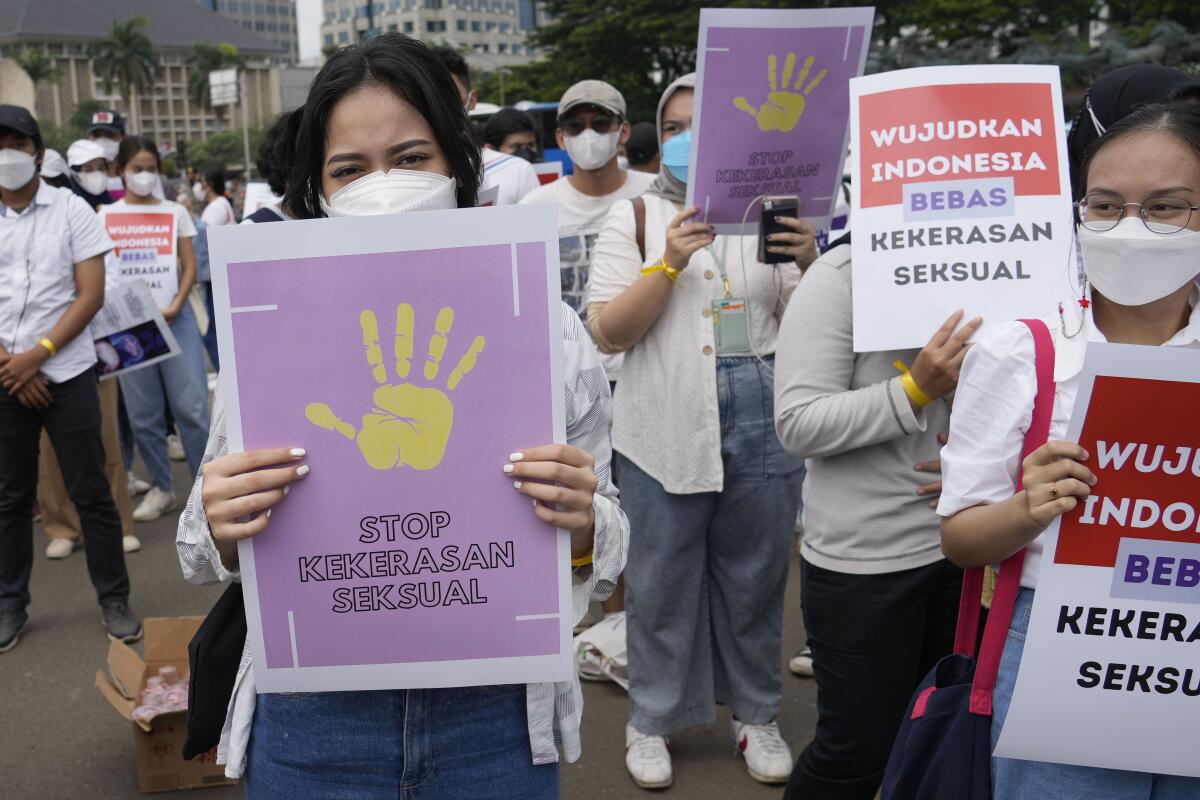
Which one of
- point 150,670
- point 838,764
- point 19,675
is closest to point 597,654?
point 150,670

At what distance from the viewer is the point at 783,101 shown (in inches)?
121

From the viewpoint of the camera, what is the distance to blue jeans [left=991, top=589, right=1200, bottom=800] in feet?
5.67

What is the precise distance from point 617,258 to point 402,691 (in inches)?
79.5

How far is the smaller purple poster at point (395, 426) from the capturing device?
157 centimetres

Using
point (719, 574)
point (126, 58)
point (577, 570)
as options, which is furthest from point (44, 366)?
point (126, 58)

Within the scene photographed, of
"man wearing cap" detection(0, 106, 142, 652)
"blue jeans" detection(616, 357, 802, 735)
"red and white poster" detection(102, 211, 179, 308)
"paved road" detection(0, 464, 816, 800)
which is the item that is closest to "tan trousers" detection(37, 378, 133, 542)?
"red and white poster" detection(102, 211, 179, 308)

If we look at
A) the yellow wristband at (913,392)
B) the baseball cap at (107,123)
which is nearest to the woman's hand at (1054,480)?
the yellow wristband at (913,392)

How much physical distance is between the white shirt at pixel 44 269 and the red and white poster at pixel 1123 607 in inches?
161

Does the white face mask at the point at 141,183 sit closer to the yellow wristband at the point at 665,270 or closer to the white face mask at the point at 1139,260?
the yellow wristband at the point at 665,270

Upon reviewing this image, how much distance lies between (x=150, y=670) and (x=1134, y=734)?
117 inches

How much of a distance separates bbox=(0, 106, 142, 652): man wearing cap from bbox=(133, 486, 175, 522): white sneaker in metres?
1.71

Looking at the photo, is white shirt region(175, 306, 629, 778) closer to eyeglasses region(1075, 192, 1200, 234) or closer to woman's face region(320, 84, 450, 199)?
woman's face region(320, 84, 450, 199)

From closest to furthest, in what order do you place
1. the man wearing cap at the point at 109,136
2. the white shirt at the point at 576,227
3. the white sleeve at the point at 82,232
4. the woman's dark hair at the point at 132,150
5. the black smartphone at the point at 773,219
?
the black smartphone at the point at 773,219
the white sleeve at the point at 82,232
the white shirt at the point at 576,227
the woman's dark hair at the point at 132,150
the man wearing cap at the point at 109,136

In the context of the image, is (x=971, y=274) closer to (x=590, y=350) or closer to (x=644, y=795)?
(x=590, y=350)
